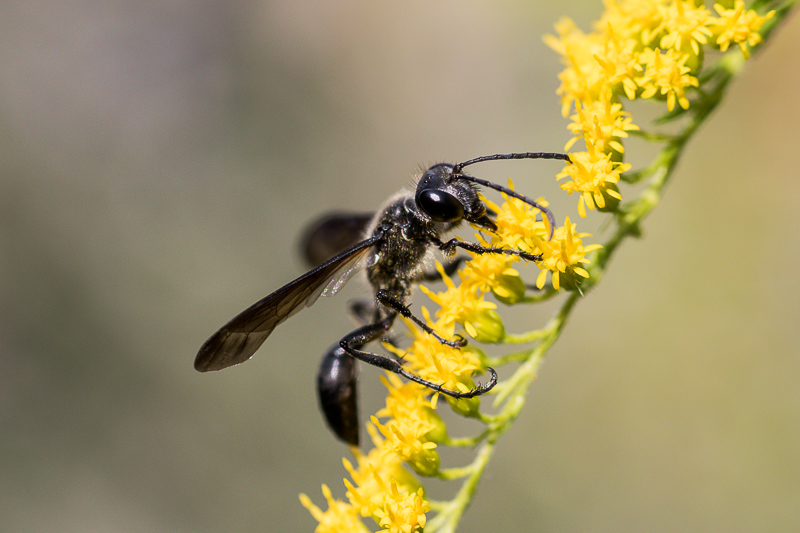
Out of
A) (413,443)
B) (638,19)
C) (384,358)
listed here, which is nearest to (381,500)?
(413,443)

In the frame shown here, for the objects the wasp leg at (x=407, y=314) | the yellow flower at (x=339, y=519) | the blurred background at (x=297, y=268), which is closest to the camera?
the wasp leg at (x=407, y=314)

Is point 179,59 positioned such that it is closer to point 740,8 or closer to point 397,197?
point 397,197

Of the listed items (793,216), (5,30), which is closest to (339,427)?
(793,216)

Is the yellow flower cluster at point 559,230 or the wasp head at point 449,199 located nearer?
the yellow flower cluster at point 559,230

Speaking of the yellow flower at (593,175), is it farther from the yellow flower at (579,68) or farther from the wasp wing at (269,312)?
the wasp wing at (269,312)

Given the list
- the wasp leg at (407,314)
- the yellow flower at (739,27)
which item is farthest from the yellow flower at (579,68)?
the wasp leg at (407,314)

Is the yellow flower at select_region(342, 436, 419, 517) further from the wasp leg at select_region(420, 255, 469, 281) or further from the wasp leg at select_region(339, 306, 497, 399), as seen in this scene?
the wasp leg at select_region(420, 255, 469, 281)
